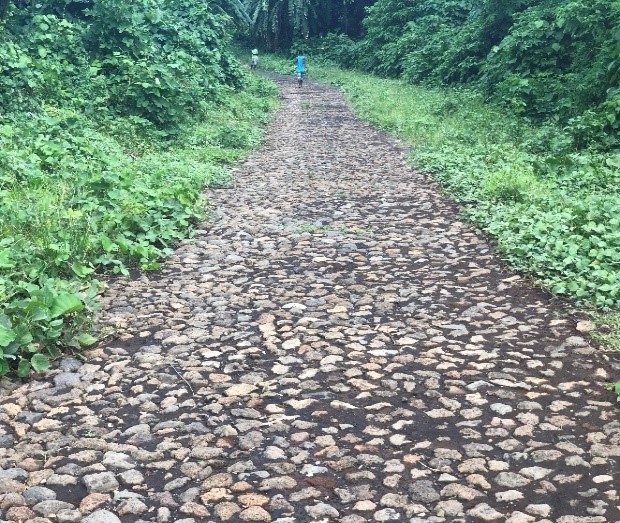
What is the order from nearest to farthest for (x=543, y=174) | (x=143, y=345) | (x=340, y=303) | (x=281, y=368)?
(x=281, y=368) < (x=143, y=345) < (x=340, y=303) < (x=543, y=174)

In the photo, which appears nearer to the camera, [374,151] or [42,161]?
[42,161]

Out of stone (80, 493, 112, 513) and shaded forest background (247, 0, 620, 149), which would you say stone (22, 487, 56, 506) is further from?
shaded forest background (247, 0, 620, 149)

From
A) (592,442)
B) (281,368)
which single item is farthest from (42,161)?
(592,442)

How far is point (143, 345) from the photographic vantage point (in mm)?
5078

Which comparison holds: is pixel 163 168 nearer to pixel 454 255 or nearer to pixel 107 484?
pixel 454 255

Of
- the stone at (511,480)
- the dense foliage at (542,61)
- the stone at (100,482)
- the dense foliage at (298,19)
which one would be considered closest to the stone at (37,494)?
the stone at (100,482)

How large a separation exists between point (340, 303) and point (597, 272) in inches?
83.7

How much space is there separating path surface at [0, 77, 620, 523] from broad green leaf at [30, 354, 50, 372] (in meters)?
0.09

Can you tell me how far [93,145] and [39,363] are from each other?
624cm

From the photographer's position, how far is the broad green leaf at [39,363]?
4618mm

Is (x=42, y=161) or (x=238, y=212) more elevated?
(x=42, y=161)

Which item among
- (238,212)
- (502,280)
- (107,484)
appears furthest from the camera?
(238,212)

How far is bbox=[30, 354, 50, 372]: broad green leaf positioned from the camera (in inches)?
182

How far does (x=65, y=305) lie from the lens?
4949mm
